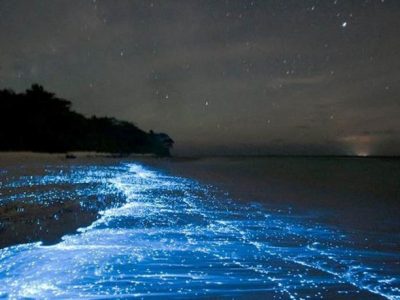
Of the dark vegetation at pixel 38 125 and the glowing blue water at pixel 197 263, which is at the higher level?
the dark vegetation at pixel 38 125

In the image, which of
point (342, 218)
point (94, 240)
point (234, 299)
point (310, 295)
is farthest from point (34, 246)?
point (342, 218)

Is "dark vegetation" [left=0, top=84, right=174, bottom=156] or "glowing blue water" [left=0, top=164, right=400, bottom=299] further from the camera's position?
"dark vegetation" [left=0, top=84, right=174, bottom=156]

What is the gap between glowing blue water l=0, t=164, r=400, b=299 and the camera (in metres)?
5.23

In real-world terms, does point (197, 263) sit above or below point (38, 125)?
below

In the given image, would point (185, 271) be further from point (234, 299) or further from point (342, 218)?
point (342, 218)

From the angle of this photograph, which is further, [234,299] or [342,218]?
[342,218]

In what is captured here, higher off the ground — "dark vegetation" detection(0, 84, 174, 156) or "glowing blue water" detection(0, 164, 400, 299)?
"dark vegetation" detection(0, 84, 174, 156)

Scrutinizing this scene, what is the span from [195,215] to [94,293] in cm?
689

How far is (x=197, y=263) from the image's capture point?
6.53 metres

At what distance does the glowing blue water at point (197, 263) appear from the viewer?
5230 millimetres

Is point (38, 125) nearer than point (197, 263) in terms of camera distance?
No

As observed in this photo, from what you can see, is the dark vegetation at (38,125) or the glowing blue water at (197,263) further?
the dark vegetation at (38,125)

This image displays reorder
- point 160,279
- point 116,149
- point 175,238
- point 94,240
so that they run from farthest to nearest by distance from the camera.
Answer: point 116,149
point 175,238
point 94,240
point 160,279

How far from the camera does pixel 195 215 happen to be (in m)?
11.8
